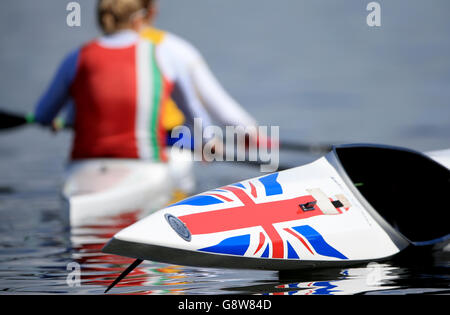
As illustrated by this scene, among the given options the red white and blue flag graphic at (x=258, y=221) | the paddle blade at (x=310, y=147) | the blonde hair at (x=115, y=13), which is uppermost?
the blonde hair at (x=115, y=13)

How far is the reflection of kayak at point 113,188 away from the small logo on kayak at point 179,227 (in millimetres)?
2443

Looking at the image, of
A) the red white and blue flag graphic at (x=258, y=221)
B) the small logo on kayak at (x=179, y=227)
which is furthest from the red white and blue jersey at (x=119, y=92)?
the small logo on kayak at (x=179, y=227)

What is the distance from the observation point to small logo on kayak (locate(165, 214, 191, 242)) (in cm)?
359

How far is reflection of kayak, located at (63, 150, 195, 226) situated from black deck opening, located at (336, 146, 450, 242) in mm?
2261

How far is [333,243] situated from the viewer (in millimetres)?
3928

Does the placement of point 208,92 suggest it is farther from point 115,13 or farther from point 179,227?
point 179,227

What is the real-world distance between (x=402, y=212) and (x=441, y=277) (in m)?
0.85

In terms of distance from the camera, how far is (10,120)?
9031 millimetres

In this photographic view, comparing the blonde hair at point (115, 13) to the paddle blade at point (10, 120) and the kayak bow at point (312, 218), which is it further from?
the kayak bow at point (312, 218)

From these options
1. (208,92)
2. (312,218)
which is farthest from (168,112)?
(312,218)

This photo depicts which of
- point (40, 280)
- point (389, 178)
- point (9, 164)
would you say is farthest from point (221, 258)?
point (9, 164)

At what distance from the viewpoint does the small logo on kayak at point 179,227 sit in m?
3.59

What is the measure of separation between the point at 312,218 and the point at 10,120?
5805 mm

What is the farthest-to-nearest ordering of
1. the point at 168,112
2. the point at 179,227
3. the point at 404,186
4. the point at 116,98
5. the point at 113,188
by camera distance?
1. the point at 168,112
2. the point at 116,98
3. the point at 113,188
4. the point at 404,186
5. the point at 179,227
